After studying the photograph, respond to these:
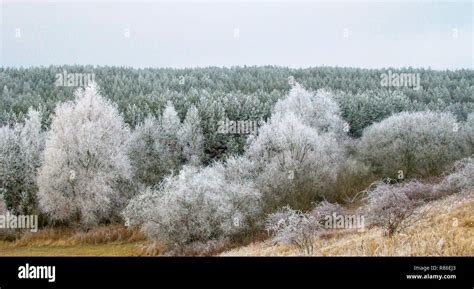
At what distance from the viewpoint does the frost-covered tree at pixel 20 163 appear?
3506cm

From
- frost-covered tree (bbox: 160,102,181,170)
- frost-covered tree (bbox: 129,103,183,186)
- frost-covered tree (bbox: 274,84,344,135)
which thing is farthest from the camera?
frost-covered tree (bbox: 274,84,344,135)

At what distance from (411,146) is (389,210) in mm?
23557

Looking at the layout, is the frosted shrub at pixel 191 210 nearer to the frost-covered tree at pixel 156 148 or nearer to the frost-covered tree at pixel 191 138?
the frost-covered tree at pixel 156 148

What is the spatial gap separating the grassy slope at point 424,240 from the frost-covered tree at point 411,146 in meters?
16.3

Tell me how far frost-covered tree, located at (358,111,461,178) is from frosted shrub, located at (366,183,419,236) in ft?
54.7

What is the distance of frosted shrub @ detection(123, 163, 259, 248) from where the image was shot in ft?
77.6

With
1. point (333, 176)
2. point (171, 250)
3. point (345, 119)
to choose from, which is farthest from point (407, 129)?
point (171, 250)
